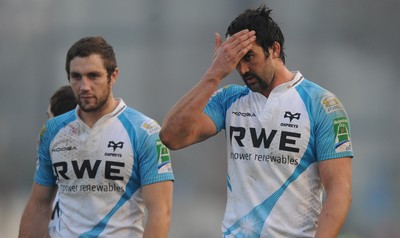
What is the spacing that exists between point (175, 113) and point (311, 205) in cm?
83

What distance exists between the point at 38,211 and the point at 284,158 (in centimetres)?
188

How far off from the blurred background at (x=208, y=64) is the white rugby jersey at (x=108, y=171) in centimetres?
301

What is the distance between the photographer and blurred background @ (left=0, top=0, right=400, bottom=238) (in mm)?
9992

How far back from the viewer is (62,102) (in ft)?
25.8

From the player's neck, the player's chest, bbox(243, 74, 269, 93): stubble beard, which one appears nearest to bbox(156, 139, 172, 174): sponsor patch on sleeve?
the player's chest

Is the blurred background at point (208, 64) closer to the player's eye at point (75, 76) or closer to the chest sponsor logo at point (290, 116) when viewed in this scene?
the player's eye at point (75, 76)

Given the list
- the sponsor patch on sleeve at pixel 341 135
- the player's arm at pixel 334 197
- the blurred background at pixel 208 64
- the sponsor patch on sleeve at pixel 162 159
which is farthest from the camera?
the blurred background at pixel 208 64

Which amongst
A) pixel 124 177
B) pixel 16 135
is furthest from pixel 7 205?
pixel 124 177

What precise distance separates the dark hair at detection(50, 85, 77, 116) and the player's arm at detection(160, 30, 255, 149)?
6.26 ft

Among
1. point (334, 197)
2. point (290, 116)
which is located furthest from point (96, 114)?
point (334, 197)

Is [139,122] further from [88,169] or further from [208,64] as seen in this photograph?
[208,64]

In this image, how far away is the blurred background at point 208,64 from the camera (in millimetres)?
9992

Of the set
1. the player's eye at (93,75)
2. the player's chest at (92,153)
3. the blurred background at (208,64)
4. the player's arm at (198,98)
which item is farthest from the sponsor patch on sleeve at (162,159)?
the blurred background at (208,64)

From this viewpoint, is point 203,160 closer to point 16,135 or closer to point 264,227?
point 16,135
